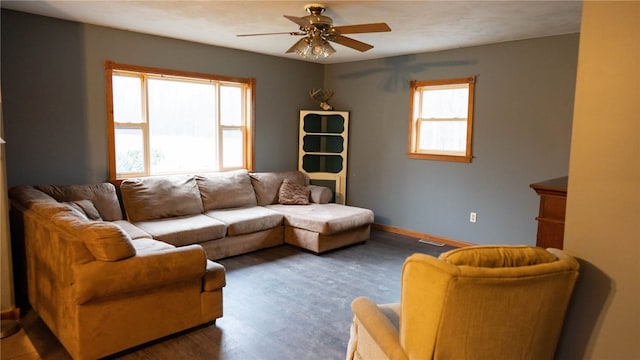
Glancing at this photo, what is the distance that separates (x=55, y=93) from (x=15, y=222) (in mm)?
1360

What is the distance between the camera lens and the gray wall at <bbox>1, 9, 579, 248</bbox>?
3.95m

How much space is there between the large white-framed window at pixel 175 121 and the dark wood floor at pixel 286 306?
1453mm

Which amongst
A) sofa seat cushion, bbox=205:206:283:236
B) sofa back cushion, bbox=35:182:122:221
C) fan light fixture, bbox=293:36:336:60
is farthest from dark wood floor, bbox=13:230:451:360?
fan light fixture, bbox=293:36:336:60

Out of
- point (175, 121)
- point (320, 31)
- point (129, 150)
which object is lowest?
point (129, 150)

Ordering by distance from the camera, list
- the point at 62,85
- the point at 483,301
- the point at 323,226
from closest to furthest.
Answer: the point at 483,301
the point at 62,85
the point at 323,226

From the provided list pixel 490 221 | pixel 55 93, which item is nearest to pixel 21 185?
pixel 55 93

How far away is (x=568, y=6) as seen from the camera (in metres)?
3.30

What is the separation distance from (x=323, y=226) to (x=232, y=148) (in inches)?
71.6

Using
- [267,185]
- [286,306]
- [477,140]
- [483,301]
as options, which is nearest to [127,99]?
[267,185]

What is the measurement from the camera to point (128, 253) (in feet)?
8.08

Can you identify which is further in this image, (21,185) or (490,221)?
(490,221)

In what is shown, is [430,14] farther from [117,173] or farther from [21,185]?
[21,185]

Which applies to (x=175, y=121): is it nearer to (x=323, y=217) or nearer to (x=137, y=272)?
(x=323, y=217)

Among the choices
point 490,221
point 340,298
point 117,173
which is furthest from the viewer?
point 490,221
